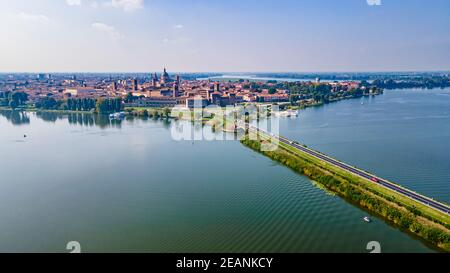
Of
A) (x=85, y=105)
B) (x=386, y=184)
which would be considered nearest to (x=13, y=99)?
(x=85, y=105)

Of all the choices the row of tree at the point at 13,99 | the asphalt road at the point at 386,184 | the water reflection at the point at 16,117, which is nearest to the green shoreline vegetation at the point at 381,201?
the asphalt road at the point at 386,184

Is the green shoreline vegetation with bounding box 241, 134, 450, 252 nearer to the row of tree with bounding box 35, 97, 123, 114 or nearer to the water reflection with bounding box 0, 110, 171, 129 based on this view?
the water reflection with bounding box 0, 110, 171, 129

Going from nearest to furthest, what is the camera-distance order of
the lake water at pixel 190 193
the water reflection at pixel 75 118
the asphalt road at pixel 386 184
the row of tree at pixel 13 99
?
1. the lake water at pixel 190 193
2. the asphalt road at pixel 386 184
3. the water reflection at pixel 75 118
4. the row of tree at pixel 13 99

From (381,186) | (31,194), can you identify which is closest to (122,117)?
(31,194)

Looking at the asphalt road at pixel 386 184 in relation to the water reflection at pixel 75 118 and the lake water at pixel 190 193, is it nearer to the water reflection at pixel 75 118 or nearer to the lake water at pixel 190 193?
the lake water at pixel 190 193

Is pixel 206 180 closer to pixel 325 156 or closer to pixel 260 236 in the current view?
pixel 260 236

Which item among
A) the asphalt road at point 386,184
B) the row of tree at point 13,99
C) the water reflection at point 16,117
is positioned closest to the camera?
the asphalt road at point 386,184

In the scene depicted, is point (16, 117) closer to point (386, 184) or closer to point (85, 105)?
point (85, 105)
